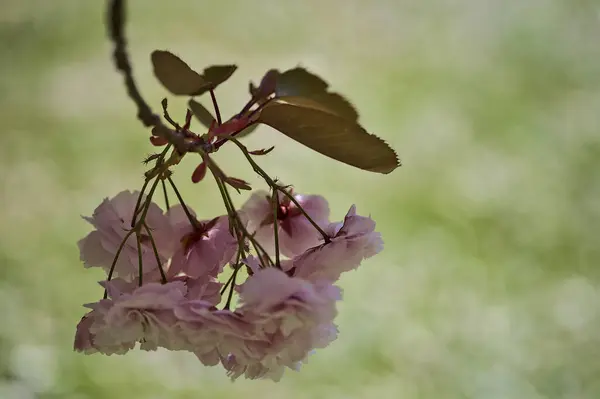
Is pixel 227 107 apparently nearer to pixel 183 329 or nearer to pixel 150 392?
pixel 150 392

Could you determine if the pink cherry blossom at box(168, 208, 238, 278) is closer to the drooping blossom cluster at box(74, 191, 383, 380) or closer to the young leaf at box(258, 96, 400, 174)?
the drooping blossom cluster at box(74, 191, 383, 380)

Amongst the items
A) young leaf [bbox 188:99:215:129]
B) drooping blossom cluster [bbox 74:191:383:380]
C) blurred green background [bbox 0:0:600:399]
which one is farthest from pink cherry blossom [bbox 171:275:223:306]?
blurred green background [bbox 0:0:600:399]

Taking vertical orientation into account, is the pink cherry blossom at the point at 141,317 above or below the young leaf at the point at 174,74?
below

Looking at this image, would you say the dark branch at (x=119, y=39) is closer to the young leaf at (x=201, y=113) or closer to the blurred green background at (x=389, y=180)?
the young leaf at (x=201, y=113)

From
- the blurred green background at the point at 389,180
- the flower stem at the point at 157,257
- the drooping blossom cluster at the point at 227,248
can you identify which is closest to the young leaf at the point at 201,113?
the drooping blossom cluster at the point at 227,248

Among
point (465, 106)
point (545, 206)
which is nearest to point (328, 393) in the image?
point (545, 206)

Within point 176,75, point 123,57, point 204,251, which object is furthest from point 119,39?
point 204,251
